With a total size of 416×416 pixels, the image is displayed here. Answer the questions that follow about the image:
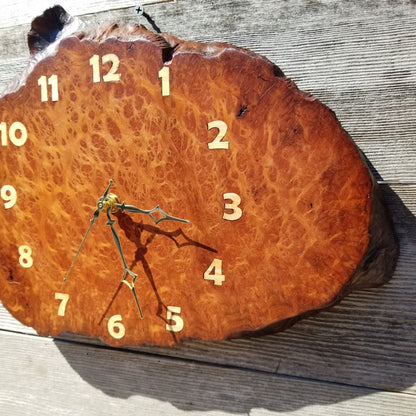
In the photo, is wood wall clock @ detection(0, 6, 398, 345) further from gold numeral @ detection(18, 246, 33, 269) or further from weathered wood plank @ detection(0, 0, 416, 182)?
weathered wood plank @ detection(0, 0, 416, 182)

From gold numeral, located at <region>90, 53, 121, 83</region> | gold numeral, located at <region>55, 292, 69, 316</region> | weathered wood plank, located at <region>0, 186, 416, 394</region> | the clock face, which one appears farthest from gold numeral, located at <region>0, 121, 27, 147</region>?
weathered wood plank, located at <region>0, 186, 416, 394</region>

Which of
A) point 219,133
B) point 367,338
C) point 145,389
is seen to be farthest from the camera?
point 145,389

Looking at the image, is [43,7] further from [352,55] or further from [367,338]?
[367,338]

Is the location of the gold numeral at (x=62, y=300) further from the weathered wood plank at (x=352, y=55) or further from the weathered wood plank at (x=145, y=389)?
the weathered wood plank at (x=352, y=55)

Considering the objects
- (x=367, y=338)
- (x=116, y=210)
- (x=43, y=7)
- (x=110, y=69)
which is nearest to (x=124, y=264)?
(x=116, y=210)

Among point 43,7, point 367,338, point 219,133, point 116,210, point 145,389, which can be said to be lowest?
point 145,389

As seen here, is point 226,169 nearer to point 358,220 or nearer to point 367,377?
point 358,220

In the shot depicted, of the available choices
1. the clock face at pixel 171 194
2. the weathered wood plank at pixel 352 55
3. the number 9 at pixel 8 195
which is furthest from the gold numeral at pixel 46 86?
the weathered wood plank at pixel 352 55

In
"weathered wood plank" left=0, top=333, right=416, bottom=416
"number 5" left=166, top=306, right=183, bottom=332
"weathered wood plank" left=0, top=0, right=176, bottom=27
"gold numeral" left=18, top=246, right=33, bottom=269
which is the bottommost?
"weathered wood plank" left=0, top=333, right=416, bottom=416
